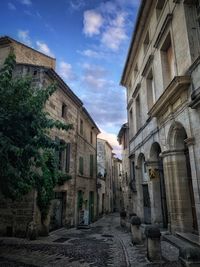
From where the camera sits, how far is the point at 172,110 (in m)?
7.52

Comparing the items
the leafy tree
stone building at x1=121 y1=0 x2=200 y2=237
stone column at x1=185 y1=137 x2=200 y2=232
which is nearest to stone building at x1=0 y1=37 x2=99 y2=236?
the leafy tree

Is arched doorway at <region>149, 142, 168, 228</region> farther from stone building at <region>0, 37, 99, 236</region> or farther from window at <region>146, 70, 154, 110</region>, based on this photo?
stone building at <region>0, 37, 99, 236</region>

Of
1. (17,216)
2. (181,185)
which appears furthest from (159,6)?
(17,216)

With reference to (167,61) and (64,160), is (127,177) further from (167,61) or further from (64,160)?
(167,61)

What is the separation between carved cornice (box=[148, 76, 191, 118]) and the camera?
6383mm

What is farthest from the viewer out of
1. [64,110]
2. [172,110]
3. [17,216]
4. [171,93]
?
[64,110]

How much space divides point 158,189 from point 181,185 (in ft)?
8.46

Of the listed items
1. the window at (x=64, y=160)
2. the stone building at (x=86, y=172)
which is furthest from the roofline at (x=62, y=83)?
the window at (x=64, y=160)

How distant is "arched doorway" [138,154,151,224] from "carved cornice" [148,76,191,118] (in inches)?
169

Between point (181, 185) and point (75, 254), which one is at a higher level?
point (181, 185)

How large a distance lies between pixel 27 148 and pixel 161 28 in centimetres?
680

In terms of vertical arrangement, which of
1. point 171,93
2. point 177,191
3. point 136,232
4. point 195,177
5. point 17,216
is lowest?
point 136,232

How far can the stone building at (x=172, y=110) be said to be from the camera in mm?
6309

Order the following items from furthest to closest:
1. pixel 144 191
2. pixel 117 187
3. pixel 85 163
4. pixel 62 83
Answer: pixel 117 187
pixel 85 163
pixel 62 83
pixel 144 191
